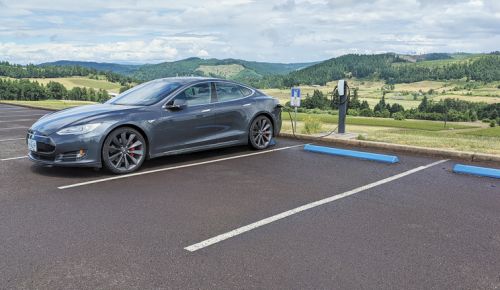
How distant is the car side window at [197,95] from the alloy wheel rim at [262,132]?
4.22ft

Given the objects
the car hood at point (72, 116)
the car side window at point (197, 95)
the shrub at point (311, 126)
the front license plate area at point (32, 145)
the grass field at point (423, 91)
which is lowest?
the grass field at point (423, 91)

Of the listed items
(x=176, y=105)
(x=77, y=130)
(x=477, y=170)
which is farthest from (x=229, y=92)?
(x=477, y=170)

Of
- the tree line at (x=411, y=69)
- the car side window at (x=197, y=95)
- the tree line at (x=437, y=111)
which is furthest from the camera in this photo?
the tree line at (x=411, y=69)

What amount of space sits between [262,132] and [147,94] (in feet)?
8.14

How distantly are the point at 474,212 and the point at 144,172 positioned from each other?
15.5ft

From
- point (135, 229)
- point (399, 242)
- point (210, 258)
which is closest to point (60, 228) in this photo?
point (135, 229)

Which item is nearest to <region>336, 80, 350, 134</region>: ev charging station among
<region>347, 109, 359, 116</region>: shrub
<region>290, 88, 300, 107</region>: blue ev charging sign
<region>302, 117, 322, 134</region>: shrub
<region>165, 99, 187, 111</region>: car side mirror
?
<region>302, 117, 322, 134</region>: shrub

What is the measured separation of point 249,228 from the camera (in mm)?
4637

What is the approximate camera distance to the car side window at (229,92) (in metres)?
8.71

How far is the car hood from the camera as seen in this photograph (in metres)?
6.99

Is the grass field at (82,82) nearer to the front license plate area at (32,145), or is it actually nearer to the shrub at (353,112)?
the shrub at (353,112)

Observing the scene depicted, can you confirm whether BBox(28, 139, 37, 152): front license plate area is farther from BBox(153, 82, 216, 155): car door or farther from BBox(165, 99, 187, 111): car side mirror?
BBox(165, 99, 187, 111): car side mirror

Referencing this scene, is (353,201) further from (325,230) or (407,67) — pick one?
(407,67)

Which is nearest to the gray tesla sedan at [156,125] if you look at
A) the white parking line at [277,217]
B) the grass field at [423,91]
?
the white parking line at [277,217]
